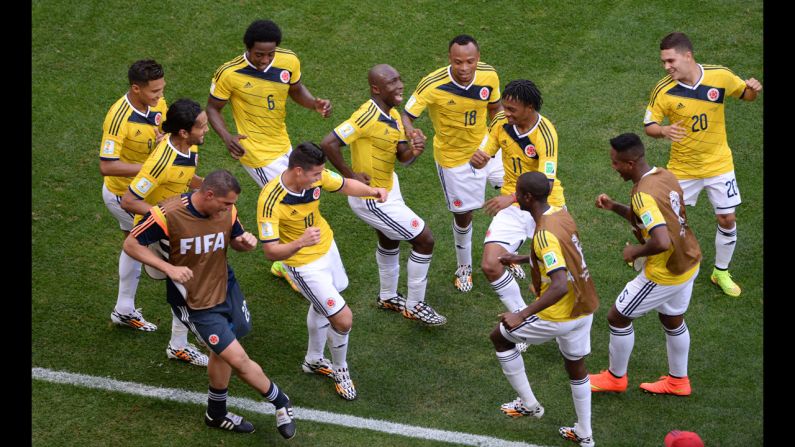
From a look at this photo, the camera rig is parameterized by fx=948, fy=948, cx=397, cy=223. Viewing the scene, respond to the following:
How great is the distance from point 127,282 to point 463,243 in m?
3.41

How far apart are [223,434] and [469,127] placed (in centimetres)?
391

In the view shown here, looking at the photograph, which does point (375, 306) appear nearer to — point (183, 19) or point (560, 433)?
point (560, 433)

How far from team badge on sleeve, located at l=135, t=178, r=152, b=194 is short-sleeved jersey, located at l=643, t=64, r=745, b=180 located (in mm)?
4915

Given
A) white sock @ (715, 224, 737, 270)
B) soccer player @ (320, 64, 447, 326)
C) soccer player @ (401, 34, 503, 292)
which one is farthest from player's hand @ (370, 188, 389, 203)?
white sock @ (715, 224, 737, 270)

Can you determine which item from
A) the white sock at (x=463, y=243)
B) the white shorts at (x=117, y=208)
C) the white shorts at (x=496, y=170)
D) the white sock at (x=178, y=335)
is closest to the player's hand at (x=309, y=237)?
the white sock at (x=178, y=335)

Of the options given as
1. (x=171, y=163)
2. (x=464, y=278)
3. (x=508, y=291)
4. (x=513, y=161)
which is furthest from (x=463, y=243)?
(x=171, y=163)

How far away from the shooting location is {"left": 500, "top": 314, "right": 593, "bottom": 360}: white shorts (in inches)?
295

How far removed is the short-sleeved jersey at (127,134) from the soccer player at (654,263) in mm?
4183

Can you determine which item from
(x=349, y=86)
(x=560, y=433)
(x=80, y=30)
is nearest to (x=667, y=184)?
(x=560, y=433)

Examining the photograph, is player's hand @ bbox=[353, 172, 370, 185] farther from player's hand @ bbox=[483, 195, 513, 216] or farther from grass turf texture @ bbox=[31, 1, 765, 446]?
grass turf texture @ bbox=[31, 1, 765, 446]

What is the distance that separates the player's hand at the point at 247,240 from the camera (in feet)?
25.0

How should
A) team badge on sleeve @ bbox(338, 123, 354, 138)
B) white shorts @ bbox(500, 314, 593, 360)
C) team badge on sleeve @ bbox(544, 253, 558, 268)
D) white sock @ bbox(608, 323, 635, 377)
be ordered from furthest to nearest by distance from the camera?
1. team badge on sleeve @ bbox(338, 123, 354, 138)
2. white sock @ bbox(608, 323, 635, 377)
3. white shorts @ bbox(500, 314, 593, 360)
4. team badge on sleeve @ bbox(544, 253, 558, 268)

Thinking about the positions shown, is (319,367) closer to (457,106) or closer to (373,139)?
(373,139)

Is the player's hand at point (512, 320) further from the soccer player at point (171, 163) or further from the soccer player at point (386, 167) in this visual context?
the soccer player at point (171, 163)
